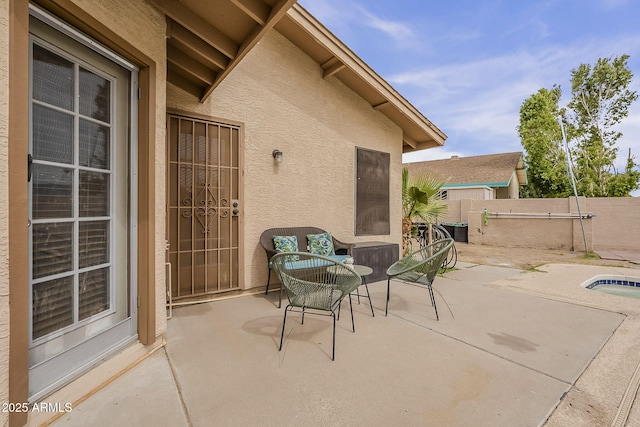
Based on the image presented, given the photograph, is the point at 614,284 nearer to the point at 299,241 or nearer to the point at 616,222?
the point at 299,241

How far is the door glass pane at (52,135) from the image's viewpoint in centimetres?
170

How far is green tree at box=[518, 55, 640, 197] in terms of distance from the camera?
14203 mm

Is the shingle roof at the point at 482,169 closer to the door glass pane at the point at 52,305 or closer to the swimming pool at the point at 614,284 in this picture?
the swimming pool at the point at 614,284

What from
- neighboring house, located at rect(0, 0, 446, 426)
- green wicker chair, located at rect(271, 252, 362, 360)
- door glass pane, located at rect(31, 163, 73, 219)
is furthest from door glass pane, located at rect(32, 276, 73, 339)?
green wicker chair, located at rect(271, 252, 362, 360)

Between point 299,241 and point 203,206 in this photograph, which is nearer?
point 203,206

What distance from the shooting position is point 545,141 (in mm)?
15883

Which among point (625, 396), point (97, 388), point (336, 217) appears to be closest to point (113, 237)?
point (97, 388)

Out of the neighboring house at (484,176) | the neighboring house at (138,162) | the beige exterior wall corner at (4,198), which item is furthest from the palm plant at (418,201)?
the neighboring house at (484,176)

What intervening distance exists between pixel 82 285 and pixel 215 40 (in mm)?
2562

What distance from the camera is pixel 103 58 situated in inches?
84.1

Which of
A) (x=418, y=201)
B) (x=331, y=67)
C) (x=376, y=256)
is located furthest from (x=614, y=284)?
(x=331, y=67)

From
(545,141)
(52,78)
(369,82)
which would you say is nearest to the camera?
(52,78)

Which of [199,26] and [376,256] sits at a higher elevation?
[199,26]

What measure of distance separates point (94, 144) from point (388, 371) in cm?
285
